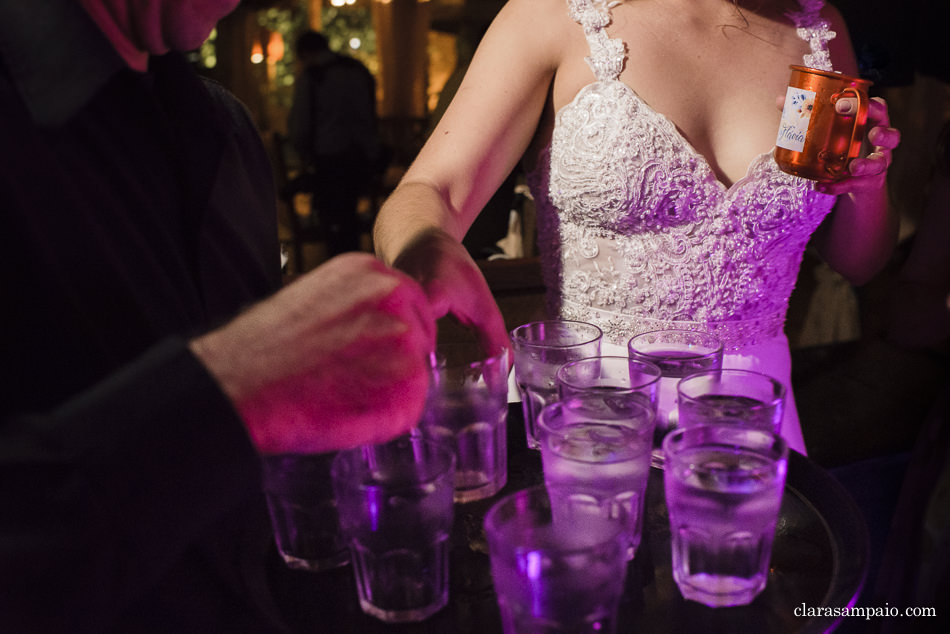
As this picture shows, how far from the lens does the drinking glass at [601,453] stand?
0.88 metres

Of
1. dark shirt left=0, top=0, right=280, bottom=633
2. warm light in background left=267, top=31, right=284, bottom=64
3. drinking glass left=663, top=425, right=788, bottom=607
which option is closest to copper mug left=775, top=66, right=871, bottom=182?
drinking glass left=663, top=425, right=788, bottom=607

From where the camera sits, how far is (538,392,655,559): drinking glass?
0.88 m

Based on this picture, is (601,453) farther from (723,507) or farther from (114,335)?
(114,335)

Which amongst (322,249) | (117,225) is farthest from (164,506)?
(322,249)

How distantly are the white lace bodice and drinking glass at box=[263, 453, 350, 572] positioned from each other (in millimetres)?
1133

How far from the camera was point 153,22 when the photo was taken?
40.6 inches

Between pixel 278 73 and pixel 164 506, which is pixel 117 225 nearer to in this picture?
pixel 164 506

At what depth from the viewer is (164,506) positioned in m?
0.68

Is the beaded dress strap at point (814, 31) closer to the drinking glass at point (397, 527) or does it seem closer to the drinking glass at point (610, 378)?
the drinking glass at point (610, 378)

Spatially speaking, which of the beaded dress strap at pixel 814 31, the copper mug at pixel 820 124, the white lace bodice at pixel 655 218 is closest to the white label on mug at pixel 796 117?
the copper mug at pixel 820 124

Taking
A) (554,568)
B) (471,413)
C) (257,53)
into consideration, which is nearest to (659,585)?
(554,568)

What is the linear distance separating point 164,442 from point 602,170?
1.39 m

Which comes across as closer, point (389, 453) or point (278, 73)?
point (389, 453)

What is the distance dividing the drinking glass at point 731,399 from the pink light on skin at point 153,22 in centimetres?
88
